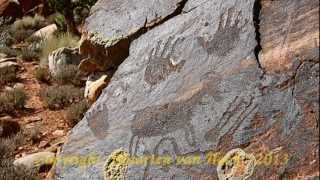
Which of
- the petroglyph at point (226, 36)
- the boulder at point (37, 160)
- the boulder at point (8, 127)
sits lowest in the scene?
the boulder at point (8, 127)

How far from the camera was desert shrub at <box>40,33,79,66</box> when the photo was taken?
985cm

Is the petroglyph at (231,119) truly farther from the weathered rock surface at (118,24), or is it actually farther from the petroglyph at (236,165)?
the weathered rock surface at (118,24)

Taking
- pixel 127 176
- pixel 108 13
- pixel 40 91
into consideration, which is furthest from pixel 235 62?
pixel 40 91

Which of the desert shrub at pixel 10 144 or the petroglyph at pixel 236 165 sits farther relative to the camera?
the desert shrub at pixel 10 144

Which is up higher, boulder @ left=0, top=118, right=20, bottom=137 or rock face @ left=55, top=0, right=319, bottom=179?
rock face @ left=55, top=0, right=319, bottom=179

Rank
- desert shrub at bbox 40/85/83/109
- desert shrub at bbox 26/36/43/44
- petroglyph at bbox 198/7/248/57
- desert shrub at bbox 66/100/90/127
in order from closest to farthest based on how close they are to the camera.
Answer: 1. petroglyph at bbox 198/7/248/57
2. desert shrub at bbox 66/100/90/127
3. desert shrub at bbox 40/85/83/109
4. desert shrub at bbox 26/36/43/44

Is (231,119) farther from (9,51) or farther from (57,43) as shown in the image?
(9,51)

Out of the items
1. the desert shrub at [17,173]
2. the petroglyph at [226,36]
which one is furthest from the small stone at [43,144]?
the petroglyph at [226,36]

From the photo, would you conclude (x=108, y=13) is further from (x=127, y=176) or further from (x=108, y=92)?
(x=127, y=176)

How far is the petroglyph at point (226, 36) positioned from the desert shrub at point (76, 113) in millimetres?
2988

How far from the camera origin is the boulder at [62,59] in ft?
27.7

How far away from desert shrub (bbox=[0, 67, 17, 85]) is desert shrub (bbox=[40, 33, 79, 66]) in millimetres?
734

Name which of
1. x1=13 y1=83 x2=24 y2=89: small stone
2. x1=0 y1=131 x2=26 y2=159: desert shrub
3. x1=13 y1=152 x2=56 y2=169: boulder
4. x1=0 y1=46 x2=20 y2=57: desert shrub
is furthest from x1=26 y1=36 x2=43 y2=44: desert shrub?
x1=13 y1=152 x2=56 y2=169: boulder

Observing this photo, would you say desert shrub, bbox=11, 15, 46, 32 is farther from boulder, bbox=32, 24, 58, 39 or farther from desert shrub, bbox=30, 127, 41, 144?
desert shrub, bbox=30, 127, 41, 144
